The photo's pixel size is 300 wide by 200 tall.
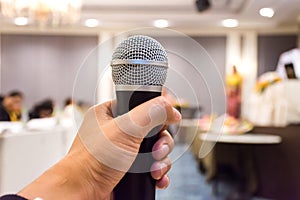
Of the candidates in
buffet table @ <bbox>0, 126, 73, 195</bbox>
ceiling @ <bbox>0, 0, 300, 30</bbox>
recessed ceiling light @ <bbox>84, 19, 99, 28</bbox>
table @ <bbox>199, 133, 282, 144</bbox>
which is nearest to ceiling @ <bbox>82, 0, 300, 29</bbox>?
ceiling @ <bbox>0, 0, 300, 30</bbox>

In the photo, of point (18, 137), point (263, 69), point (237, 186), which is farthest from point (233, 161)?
point (263, 69)

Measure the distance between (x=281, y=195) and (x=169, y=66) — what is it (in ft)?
11.9

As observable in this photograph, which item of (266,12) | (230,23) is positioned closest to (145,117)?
(266,12)

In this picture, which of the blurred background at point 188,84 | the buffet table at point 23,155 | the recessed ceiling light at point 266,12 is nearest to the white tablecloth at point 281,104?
the blurred background at point 188,84

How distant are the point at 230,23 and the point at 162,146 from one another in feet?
24.5

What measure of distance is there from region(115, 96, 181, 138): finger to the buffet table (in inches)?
86.9

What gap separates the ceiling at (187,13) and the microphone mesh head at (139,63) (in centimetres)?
554

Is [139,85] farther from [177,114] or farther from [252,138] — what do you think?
[252,138]

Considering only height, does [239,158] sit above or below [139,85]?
below

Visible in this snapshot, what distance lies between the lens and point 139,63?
0.50 m

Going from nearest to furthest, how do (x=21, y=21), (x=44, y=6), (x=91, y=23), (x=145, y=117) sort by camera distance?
(x=145, y=117) < (x=44, y=6) < (x=21, y=21) < (x=91, y=23)

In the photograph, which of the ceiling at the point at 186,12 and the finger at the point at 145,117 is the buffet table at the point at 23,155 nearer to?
the finger at the point at 145,117

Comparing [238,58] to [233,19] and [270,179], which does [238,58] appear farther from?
[270,179]

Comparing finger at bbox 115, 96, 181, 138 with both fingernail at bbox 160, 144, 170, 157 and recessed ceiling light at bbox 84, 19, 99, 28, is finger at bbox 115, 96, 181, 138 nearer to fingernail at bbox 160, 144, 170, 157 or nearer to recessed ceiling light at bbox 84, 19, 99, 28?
fingernail at bbox 160, 144, 170, 157
